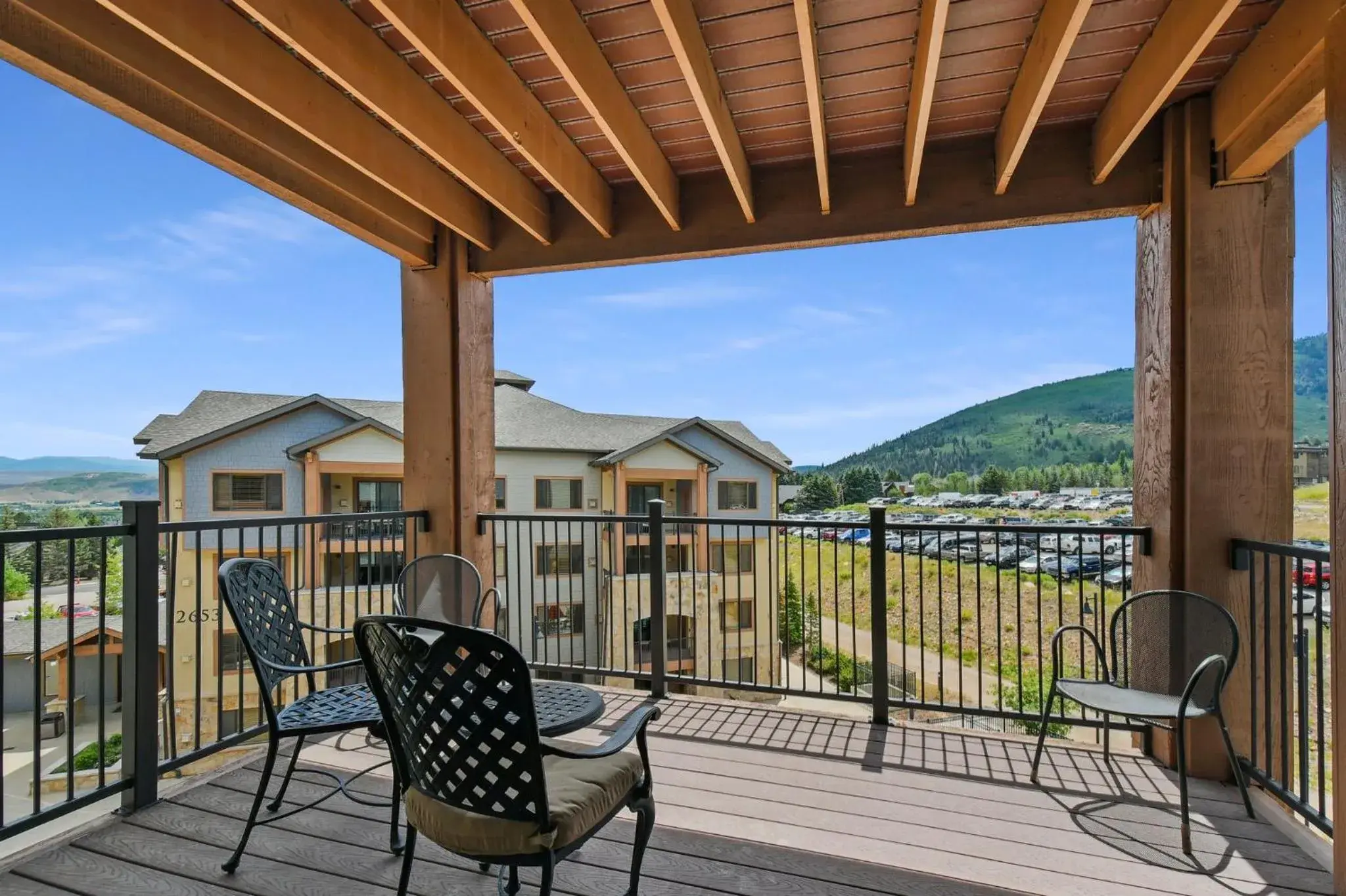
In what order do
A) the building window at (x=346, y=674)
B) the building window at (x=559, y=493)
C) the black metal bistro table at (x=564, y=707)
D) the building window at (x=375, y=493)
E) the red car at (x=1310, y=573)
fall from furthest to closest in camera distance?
1. the building window at (x=559, y=493)
2. the building window at (x=375, y=493)
3. the building window at (x=346, y=674)
4. the red car at (x=1310, y=573)
5. the black metal bistro table at (x=564, y=707)

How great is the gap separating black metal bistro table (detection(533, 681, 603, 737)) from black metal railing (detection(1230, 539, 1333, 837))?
2.27 m

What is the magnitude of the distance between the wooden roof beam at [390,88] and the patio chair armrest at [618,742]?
7.16 ft

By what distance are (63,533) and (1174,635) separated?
13.3 ft

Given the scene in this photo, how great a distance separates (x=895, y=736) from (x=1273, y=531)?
1.76m

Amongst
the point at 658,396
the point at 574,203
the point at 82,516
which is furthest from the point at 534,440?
the point at 658,396

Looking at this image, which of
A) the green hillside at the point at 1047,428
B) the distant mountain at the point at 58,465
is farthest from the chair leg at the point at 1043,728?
the distant mountain at the point at 58,465

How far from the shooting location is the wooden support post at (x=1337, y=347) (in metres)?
1.86

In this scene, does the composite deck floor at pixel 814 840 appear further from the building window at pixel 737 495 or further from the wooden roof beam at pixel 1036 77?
the building window at pixel 737 495

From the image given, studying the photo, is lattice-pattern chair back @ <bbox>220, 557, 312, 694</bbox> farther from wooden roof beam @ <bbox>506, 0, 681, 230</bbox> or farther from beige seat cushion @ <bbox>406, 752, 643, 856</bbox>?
wooden roof beam @ <bbox>506, 0, 681, 230</bbox>

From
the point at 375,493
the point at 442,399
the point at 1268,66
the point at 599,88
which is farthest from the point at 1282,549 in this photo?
the point at 375,493

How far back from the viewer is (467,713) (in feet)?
4.77

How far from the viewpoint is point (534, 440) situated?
16.2m

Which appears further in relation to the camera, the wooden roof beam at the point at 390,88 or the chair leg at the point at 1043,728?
the chair leg at the point at 1043,728

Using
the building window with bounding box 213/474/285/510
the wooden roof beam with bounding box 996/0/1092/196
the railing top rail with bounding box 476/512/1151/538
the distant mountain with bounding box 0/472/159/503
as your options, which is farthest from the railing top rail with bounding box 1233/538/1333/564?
the building window with bounding box 213/474/285/510
